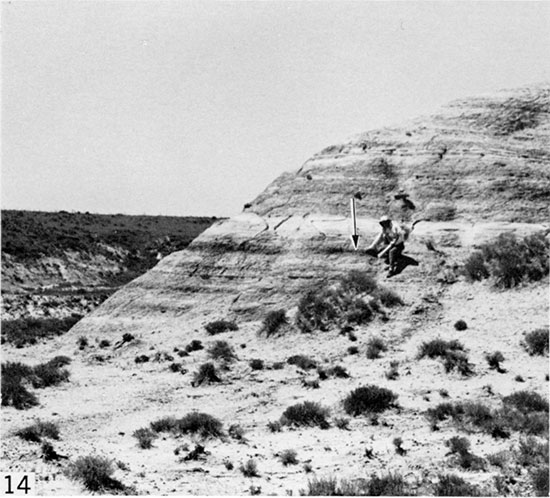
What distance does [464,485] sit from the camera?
33.0 ft

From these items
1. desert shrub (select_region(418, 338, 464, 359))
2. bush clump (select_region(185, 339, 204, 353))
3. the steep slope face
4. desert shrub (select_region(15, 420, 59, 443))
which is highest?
the steep slope face

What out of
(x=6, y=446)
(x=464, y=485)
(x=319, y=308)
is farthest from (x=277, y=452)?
(x=319, y=308)

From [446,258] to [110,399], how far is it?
32.0ft

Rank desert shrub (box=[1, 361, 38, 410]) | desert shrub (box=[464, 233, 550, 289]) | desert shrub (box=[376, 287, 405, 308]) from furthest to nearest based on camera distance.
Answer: desert shrub (box=[376, 287, 405, 308]), desert shrub (box=[464, 233, 550, 289]), desert shrub (box=[1, 361, 38, 410])

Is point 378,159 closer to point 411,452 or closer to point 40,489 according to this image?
point 411,452

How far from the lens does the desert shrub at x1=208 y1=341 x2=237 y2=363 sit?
1850 cm

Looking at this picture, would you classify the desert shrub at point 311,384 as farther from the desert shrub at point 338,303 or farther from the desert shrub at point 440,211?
the desert shrub at point 440,211

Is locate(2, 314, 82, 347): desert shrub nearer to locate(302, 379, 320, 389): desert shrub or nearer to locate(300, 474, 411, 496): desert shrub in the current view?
locate(302, 379, 320, 389): desert shrub

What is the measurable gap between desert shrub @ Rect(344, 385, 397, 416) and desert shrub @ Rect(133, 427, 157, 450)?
3.74m

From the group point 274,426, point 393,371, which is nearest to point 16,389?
point 274,426

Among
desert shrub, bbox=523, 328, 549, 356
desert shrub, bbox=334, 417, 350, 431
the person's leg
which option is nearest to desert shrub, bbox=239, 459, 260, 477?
desert shrub, bbox=334, 417, 350, 431

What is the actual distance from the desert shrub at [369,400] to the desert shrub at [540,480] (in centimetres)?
422

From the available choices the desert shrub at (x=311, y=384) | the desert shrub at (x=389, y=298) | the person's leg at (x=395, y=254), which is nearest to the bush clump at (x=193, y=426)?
the desert shrub at (x=311, y=384)

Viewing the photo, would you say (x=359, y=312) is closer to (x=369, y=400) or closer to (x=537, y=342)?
(x=537, y=342)
